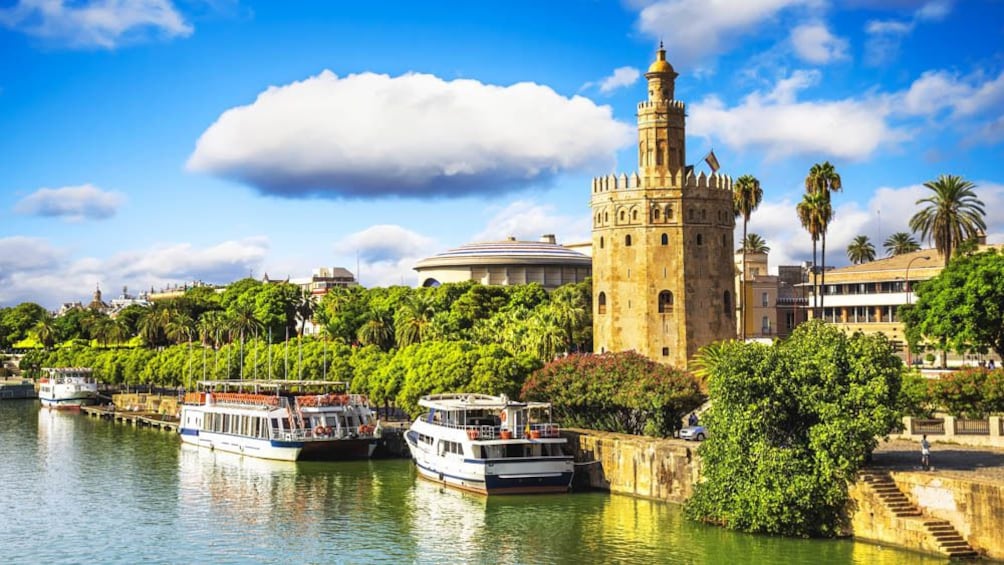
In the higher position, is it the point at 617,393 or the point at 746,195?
the point at 746,195

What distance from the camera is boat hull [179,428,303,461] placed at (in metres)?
61.1

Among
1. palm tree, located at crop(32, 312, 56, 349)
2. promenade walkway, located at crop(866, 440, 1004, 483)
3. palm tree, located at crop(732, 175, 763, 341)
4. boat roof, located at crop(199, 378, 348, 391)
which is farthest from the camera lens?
A: palm tree, located at crop(32, 312, 56, 349)

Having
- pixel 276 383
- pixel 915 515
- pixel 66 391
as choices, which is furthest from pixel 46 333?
pixel 915 515

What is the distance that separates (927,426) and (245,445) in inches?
1458

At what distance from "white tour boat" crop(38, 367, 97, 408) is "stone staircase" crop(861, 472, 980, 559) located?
292 feet

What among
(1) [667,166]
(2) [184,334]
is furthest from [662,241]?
(2) [184,334]

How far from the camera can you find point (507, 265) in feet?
484

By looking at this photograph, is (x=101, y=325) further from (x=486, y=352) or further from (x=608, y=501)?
(x=608, y=501)

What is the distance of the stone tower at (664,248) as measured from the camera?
72375mm

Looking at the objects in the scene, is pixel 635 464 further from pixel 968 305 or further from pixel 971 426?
pixel 968 305

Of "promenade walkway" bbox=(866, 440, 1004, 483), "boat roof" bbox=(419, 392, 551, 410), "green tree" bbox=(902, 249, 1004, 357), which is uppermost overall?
"green tree" bbox=(902, 249, 1004, 357)

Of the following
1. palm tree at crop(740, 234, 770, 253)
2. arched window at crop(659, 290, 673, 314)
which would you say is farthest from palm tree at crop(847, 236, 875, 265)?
arched window at crop(659, 290, 673, 314)

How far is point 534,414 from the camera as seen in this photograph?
57375 mm

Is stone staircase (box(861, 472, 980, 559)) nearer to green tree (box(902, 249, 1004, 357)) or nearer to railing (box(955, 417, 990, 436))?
railing (box(955, 417, 990, 436))
